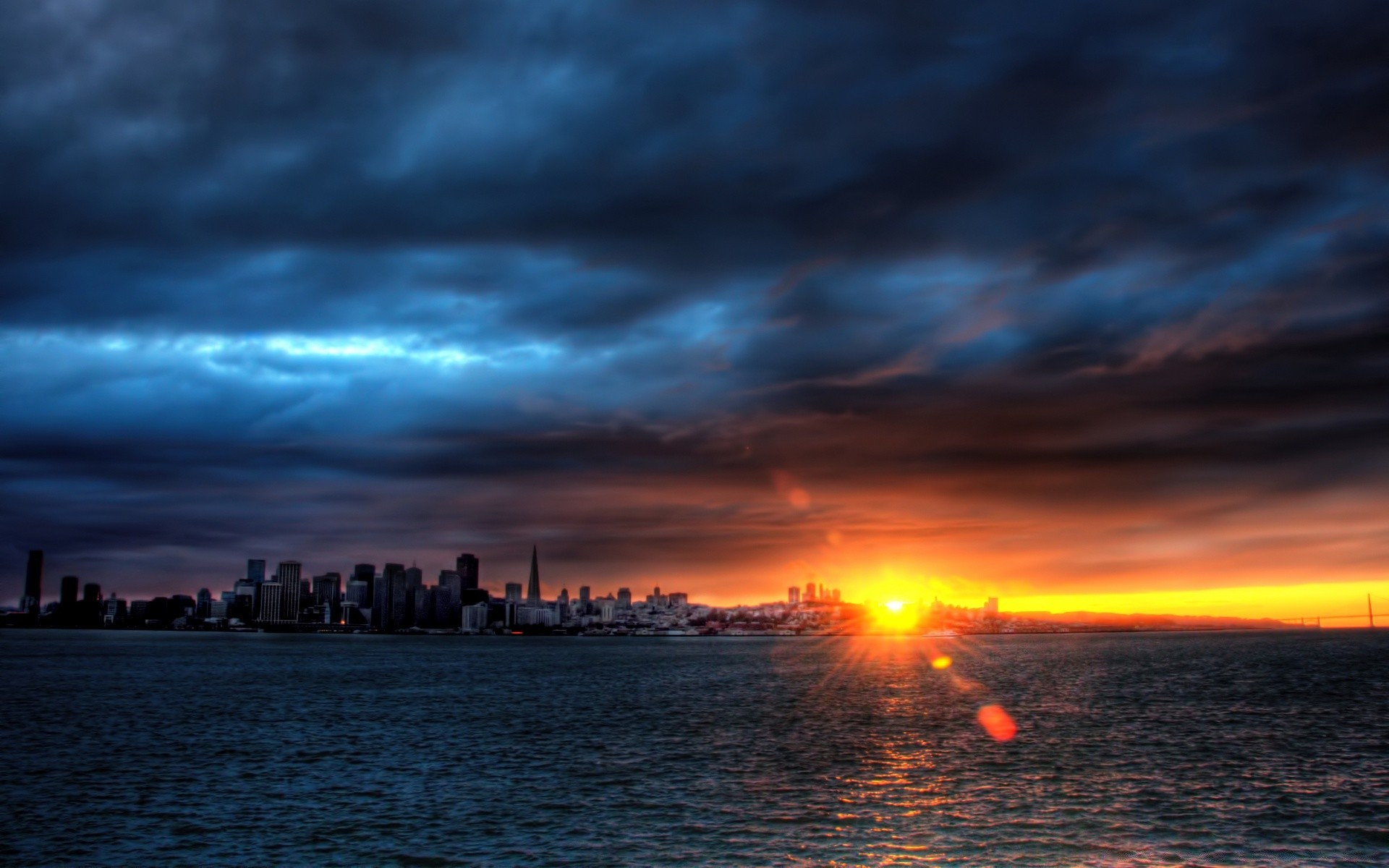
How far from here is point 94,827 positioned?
1834 inches

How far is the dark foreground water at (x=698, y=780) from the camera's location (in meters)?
41.5

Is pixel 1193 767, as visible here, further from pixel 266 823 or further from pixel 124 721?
pixel 124 721

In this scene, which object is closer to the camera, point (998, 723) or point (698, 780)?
point (698, 780)

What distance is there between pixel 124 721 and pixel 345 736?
29725 millimetres

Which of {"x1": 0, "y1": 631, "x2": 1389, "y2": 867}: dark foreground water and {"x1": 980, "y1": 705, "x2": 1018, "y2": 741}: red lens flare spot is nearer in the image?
{"x1": 0, "y1": 631, "x2": 1389, "y2": 867}: dark foreground water

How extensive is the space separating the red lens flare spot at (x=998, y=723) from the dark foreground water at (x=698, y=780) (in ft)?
4.54

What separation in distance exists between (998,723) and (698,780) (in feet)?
134

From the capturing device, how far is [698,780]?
187 ft

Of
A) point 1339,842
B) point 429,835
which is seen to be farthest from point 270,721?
point 1339,842

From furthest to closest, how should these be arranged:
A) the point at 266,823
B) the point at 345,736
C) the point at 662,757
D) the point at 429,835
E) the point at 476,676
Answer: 1. the point at 476,676
2. the point at 345,736
3. the point at 662,757
4. the point at 266,823
5. the point at 429,835

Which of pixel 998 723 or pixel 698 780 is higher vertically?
pixel 698 780

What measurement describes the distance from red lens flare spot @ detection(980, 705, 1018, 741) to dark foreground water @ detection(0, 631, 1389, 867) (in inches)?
54.5

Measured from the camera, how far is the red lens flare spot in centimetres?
7756

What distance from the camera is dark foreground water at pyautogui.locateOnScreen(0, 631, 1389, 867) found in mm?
41469
